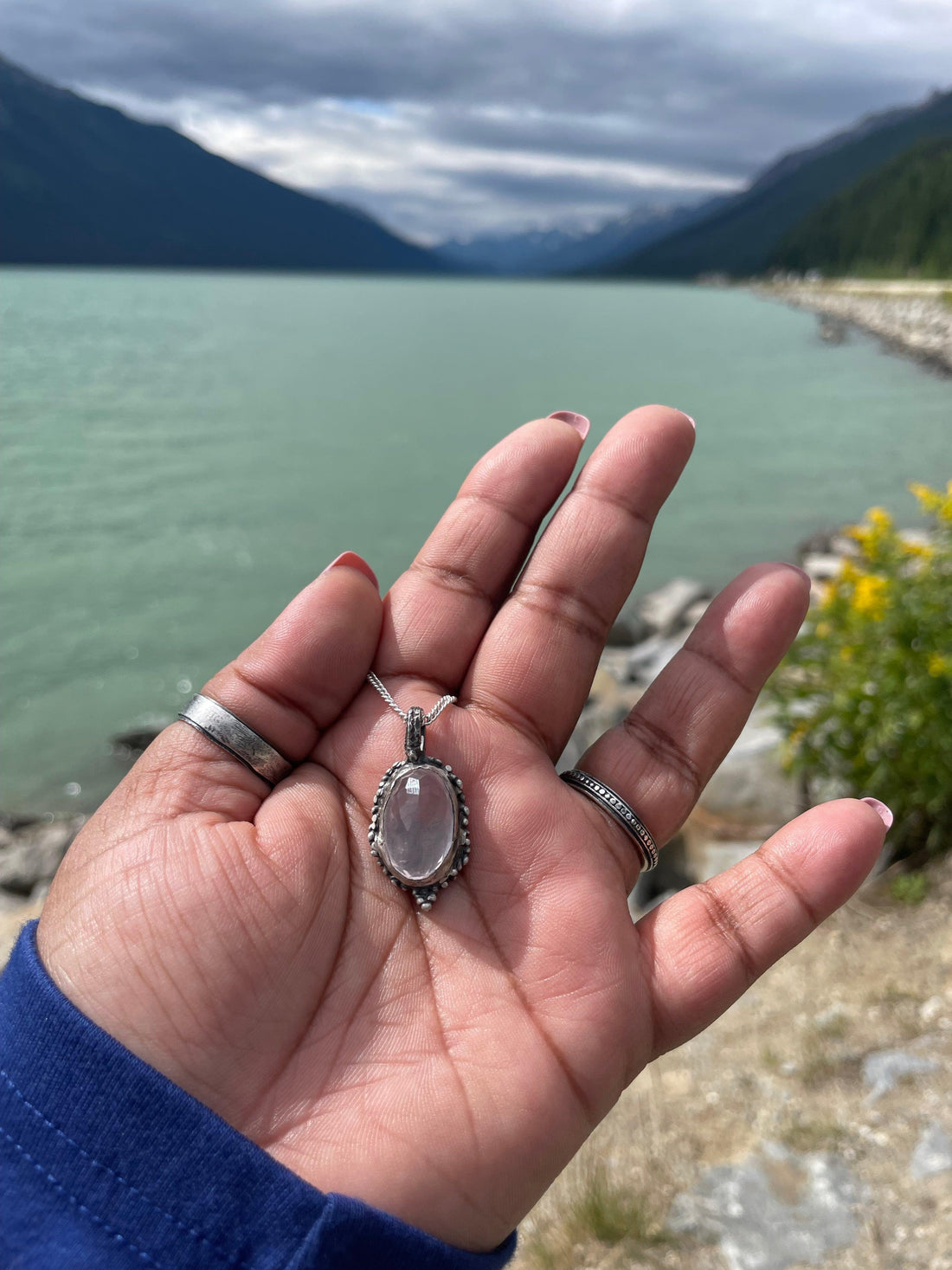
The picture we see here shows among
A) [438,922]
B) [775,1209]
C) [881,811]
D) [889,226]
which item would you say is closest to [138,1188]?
[438,922]

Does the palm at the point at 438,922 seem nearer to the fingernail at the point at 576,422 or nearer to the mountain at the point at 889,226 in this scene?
the fingernail at the point at 576,422

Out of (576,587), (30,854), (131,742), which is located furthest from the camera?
(131,742)

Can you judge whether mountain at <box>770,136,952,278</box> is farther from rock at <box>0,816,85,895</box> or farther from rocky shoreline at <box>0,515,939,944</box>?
rock at <box>0,816,85,895</box>

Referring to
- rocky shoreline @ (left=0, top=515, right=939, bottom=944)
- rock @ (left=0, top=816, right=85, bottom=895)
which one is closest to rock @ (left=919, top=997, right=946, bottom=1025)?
rocky shoreline @ (left=0, top=515, right=939, bottom=944)

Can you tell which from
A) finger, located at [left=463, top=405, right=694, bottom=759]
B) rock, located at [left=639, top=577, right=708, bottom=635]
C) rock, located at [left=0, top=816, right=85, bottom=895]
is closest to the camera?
finger, located at [left=463, top=405, right=694, bottom=759]

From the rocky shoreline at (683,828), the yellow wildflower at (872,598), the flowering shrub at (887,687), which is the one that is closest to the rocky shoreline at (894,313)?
the rocky shoreline at (683,828)

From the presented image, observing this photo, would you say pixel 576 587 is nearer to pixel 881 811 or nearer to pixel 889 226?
pixel 881 811
